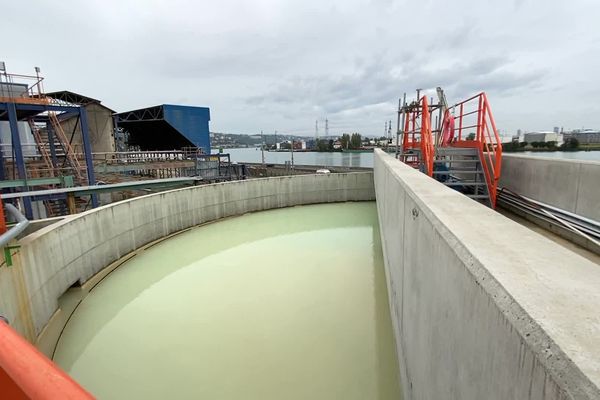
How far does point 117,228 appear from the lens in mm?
8078

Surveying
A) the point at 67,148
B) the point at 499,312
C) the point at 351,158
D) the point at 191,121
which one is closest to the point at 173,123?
the point at 191,121

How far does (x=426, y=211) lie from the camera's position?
2.23m

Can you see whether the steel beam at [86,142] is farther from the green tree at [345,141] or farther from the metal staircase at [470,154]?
the green tree at [345,141]

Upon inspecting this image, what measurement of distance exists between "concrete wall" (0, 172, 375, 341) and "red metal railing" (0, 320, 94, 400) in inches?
170

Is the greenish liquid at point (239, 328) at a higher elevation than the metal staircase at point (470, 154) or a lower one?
lower

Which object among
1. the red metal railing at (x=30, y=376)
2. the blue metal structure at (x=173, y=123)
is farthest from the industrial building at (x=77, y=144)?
the red metal railing at (x=30, y=376)

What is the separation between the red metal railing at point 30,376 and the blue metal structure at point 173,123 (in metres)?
22.3

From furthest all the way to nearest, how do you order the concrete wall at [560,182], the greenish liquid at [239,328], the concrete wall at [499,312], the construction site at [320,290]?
1. the concrete wall at [560,182]
2. the greenish liquid at [239,328]
3. the construction site at [320,290]
4. the concrete wall at [499,312]

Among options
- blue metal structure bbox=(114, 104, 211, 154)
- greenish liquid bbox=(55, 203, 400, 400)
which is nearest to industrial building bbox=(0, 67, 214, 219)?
blue metal structure bbox=(114, 104, 211, 154)

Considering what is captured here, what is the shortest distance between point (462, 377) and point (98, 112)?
2613 centimetres

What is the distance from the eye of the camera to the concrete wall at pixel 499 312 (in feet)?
2.61

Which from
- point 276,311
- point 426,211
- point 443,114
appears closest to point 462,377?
point 426,211

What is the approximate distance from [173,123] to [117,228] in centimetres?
1500

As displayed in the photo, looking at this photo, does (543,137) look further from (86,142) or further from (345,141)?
(345,141)
